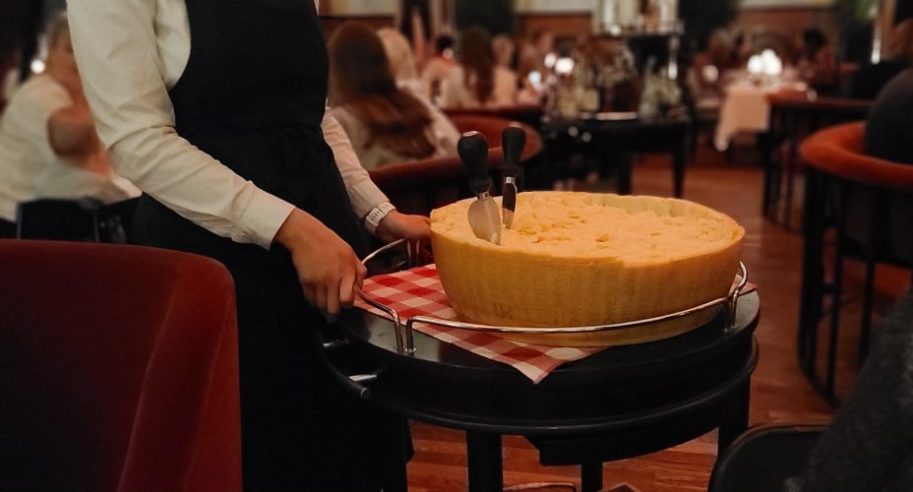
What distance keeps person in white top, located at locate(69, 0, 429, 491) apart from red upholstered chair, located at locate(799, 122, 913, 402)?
1307 millimetres

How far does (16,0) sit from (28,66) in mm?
640

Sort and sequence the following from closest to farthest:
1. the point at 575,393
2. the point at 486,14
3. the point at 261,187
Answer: the point at 575,393 < the point at 261,187 < the point at 486,14

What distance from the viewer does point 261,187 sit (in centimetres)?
120

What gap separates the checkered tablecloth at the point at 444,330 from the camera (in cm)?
87

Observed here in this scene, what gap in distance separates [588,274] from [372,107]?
6.74ft

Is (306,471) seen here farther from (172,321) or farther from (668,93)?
(668,93)

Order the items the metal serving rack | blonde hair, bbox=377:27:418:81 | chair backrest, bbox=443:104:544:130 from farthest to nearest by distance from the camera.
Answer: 1. blonde hair, bbox=377:27:418:81
2. chair backrest, bbox=443:104:544:130
3. the metal serving rack

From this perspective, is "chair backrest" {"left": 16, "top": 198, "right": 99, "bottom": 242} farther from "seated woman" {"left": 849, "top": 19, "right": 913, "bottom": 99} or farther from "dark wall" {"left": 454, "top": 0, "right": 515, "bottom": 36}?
"dark wall" {"left": 454, "top": 0, "right": 515, "bottom": 36}

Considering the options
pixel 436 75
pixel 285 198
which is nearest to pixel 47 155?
pixel 285 198

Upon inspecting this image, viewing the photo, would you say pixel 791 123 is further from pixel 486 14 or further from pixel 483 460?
pixel 486 14

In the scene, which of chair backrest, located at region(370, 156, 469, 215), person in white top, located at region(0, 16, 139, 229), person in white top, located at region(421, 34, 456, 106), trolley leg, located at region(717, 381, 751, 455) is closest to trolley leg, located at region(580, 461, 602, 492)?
trolley leg, located at region(717, 381, 751, 455)

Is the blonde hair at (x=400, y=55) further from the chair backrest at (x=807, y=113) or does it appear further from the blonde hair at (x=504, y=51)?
the blonde hair at (x=504, y=51)

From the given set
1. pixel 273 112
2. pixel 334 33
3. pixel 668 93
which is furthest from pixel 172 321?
pixel 668 93

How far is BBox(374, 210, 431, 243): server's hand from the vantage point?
4.27ft
